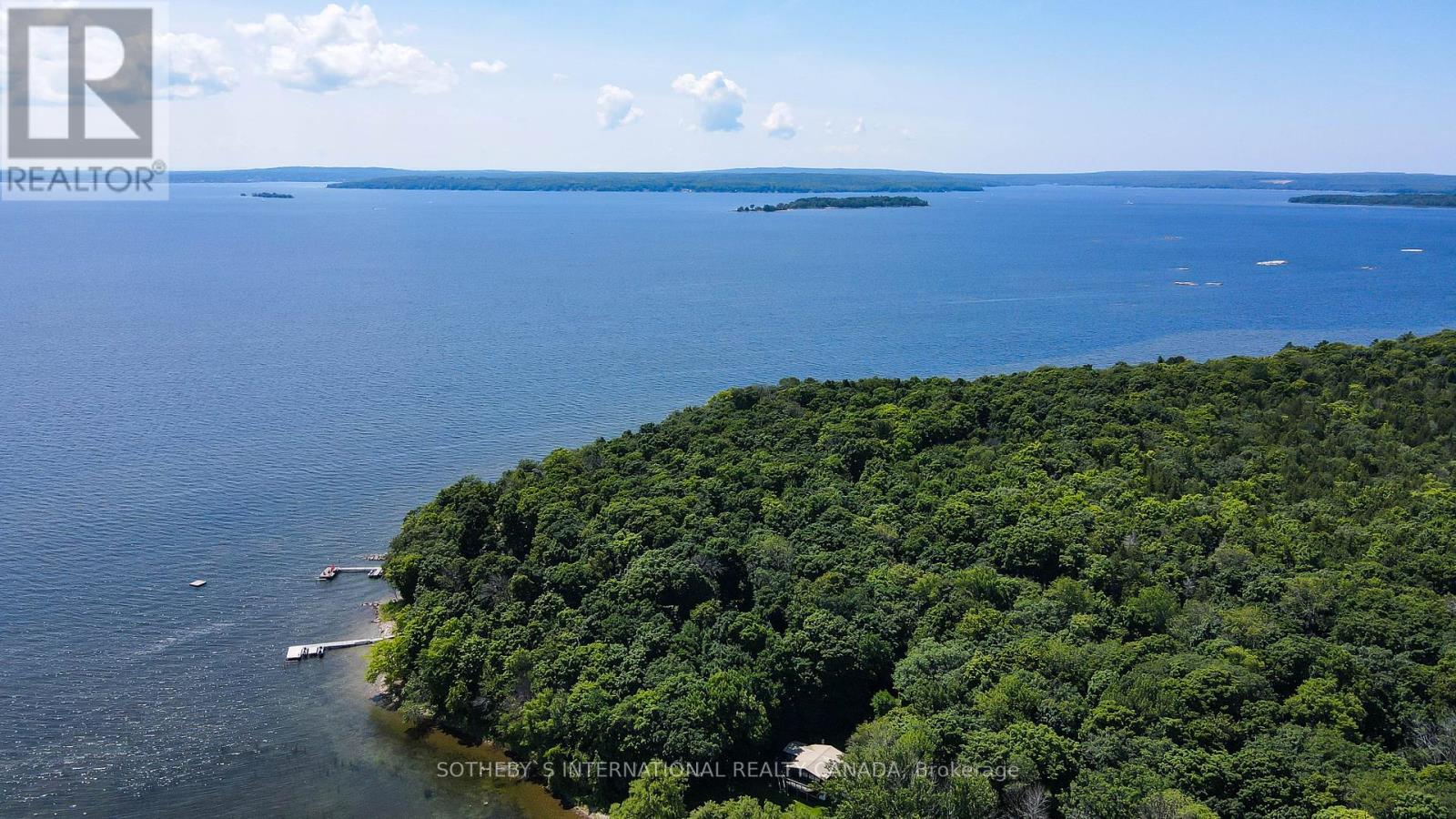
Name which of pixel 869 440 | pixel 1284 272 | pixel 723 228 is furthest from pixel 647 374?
pixel 723 228

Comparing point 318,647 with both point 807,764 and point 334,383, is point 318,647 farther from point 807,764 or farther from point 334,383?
point 334,383

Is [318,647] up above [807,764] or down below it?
below

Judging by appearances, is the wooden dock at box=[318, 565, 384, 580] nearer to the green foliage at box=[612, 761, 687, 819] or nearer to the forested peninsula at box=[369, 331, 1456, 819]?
the forested peninsula at box=[369, 331, 1456, 819]

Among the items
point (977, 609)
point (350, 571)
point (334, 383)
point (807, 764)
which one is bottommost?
point (807, 764)

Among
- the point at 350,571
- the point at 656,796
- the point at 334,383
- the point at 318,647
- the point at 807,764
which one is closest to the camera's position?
the point at 656,796

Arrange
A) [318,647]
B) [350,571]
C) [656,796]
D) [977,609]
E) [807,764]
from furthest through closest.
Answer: [350,571] → [318,647] → [977,609] → [807,764] → [656,796]

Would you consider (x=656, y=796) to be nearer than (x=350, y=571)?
Yes

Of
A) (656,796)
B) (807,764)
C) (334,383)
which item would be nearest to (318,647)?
(656,796)

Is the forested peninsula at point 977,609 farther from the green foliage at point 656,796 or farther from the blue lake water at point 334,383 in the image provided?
the blue lake water at point 334,383

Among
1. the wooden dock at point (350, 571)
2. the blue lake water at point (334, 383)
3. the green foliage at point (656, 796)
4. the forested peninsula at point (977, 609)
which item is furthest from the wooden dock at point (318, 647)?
the green foliage at point (656, 796)
